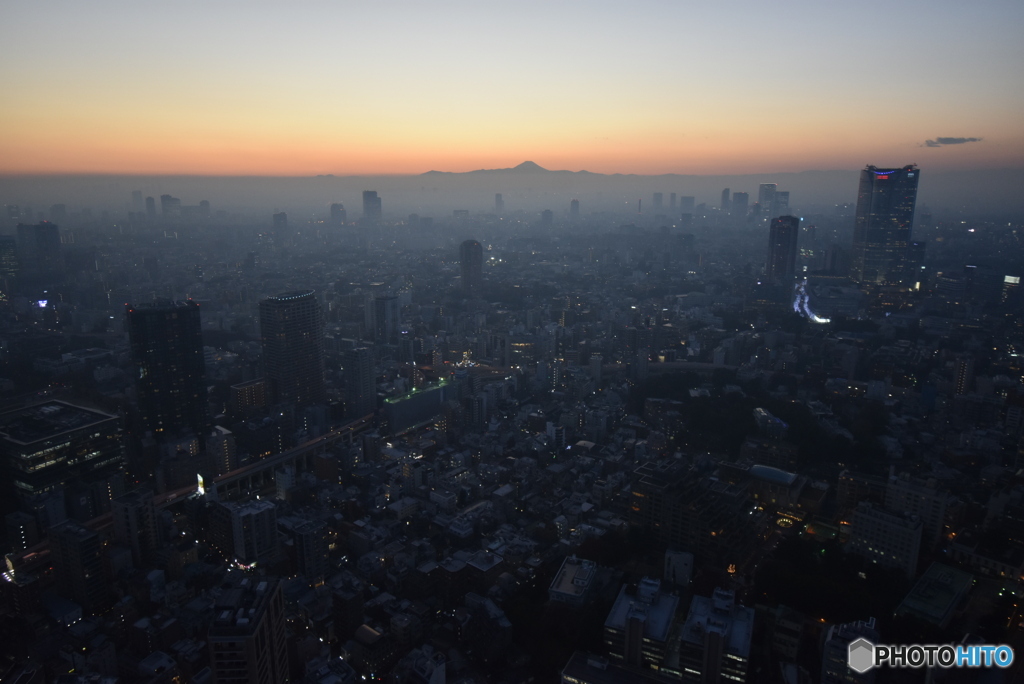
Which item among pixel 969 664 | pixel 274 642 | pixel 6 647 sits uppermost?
pixel 274 642

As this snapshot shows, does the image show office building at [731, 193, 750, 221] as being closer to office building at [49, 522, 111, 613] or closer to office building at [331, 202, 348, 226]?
office building at [331, 202, 348, 226]

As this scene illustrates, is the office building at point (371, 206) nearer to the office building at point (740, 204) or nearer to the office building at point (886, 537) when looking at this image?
the office building at point (740, 204)

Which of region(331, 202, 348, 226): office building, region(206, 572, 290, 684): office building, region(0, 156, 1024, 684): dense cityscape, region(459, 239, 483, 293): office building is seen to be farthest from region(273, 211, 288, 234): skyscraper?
region(206, 572, 290, 684): office building

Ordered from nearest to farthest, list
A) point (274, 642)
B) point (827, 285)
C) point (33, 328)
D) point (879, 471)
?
point (274, 642) → point (879, 471) → point (33, 328) → point (827, 285)

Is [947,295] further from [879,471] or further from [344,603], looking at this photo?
[344,603]

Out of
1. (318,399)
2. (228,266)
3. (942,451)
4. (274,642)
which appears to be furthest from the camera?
(228,266)

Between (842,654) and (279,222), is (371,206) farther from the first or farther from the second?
(842,654)

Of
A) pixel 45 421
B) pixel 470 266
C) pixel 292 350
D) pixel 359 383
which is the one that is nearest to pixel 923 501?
pixel 359 383

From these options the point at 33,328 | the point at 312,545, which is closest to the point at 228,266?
the point at 33,328
